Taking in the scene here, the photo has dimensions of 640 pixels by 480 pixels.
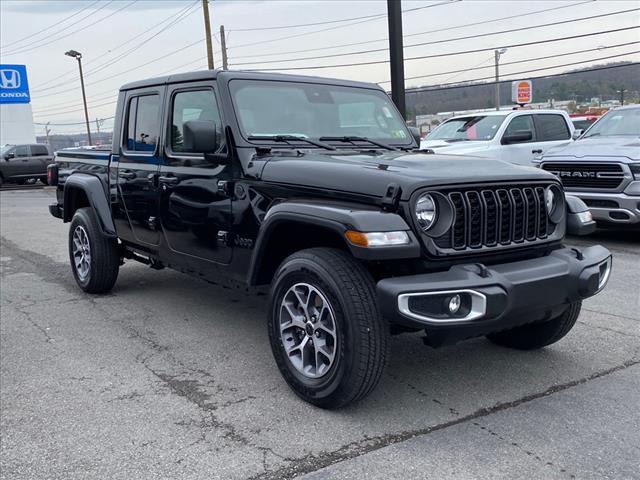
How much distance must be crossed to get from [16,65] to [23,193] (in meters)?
18.6

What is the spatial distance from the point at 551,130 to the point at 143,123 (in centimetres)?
843

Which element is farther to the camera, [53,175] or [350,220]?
[53,175]

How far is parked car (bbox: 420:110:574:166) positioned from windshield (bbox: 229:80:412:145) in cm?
571

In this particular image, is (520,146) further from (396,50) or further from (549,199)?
(549,199)

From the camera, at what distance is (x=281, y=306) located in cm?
365

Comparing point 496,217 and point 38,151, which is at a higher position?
point 38,151

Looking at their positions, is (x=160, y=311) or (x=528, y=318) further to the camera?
(x=160, y=311)

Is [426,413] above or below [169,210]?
below

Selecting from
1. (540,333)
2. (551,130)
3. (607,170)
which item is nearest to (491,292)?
(540,333)

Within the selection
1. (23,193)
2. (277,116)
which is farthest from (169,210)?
(23,193)

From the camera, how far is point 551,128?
11.4 m

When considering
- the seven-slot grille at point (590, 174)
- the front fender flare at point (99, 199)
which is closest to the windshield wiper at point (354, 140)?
the front fender flare at point (99, 199)

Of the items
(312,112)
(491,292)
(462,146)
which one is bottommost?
(491,292)

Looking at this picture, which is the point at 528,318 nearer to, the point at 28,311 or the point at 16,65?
the point at 28,311
